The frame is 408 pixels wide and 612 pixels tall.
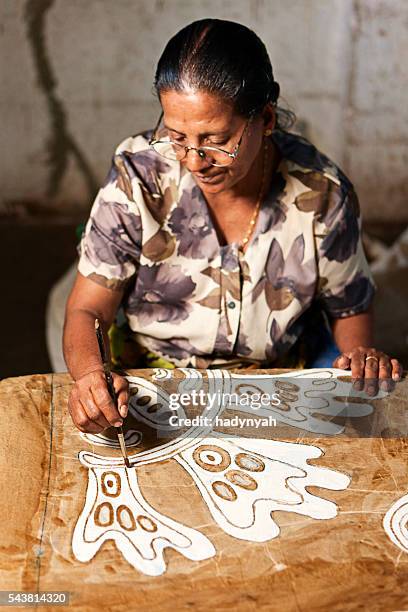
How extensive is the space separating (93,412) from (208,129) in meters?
0.55

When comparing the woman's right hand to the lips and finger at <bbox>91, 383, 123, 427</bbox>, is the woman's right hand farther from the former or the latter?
the lips

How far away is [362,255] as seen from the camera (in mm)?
1987

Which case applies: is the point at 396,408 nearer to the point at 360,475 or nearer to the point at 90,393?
the point at 360,475

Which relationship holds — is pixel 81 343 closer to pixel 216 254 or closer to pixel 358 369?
pixel 216 254

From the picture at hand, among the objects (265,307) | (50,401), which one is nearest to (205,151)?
(265,307)

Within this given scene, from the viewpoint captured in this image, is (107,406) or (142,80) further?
(142,80)

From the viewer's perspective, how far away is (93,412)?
1.48m

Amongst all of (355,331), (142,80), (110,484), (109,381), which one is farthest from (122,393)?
(142,80)

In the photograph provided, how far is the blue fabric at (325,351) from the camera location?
6.75ft

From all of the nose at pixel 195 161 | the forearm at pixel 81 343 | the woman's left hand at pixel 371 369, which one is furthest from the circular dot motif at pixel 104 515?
the nose at pixel 195 161

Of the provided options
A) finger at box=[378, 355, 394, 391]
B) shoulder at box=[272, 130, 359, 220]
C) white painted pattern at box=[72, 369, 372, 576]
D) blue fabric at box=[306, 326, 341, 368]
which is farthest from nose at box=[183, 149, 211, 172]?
blue fabric at box=[306, 326, 341, 368]

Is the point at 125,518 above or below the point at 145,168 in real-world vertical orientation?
below

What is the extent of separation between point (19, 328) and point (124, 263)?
1.69 metres

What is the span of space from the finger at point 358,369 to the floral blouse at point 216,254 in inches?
9.7
